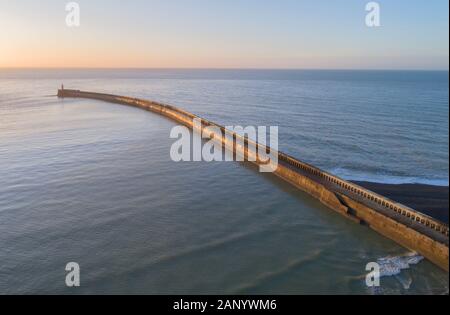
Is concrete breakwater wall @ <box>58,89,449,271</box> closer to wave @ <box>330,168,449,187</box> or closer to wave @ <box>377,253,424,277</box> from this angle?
wave @ <box>377,253,424,277</box>

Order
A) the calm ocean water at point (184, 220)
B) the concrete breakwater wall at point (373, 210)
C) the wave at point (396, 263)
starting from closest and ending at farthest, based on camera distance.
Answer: the calm ocean water at point (184, 220) < the wave at point (396, 263) < the concrete breakwater wall at point (373, 210)

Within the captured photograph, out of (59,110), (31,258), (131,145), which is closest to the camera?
(31,258)

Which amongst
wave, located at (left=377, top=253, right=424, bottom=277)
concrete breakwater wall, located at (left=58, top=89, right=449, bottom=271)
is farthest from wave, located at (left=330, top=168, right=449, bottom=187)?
wave, located at (left=377, top=253, right=424, bottom=277)

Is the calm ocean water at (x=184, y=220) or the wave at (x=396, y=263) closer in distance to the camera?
the calm ocean water at (x=184, y=220)

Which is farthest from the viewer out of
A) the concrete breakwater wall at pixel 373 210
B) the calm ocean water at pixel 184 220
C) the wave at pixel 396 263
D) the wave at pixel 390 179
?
the wave at pixel 390 179

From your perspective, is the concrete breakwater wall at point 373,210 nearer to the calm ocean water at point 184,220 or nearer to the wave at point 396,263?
the wave at point 396,263

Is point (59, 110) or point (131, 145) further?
point (59, 110)

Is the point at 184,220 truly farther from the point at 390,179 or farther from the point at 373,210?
the point at 390,179

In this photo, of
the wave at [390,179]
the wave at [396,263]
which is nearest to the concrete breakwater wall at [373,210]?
the wave at [396,263]

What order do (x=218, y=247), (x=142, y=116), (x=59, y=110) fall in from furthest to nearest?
(x=59, y=110)
(x=142, y=116)
(x=218, y=247)
